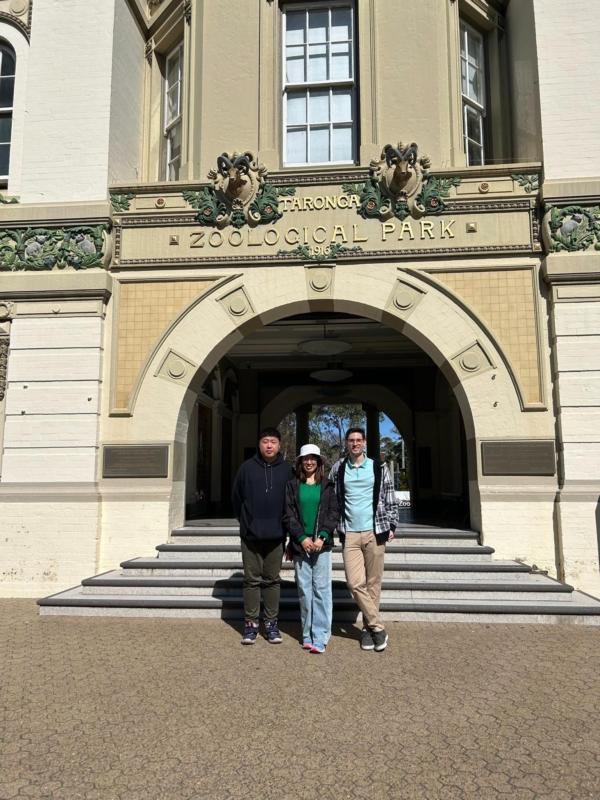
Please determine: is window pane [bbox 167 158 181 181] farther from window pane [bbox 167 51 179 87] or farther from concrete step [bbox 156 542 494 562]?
concrete step [bbox 156 542 494 562]

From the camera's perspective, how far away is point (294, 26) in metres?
9.70

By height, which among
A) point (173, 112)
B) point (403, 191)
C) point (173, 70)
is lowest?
point (403, 191)

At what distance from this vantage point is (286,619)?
6371 mm

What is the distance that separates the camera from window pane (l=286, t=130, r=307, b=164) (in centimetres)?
943

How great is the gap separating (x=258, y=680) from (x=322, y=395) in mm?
11714

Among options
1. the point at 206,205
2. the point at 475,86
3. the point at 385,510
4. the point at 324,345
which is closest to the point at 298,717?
the point at 385,510

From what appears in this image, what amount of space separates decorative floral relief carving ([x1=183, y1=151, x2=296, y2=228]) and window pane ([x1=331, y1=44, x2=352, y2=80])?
7.14 ft

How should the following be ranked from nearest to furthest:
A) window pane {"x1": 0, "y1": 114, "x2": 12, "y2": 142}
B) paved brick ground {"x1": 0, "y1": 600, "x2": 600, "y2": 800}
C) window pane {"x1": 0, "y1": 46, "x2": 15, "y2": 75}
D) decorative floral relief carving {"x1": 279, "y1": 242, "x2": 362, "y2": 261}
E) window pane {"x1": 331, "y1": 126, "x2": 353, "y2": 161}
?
paved brick ground {"x1": 0, "y1": 600, "x2": 600, "y2": 800}
decorative floral relief carving {"x1": 279, "y1": 242, "x2": 362, "y2": 261}
window pane {"x1": 331, "y1": 126, "x2": 353, "y2": 161}
window pane {"x1": 0, "y1": 114, "x2": 12, "y2": 142}
window pane {"x1": 0, "y1": 46, "x2": 15, "y2": 75}

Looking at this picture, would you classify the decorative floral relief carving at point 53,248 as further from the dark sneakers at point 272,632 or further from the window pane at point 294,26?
the dark sneakers at point 272,632

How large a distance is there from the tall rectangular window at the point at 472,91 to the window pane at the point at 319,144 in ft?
7.23

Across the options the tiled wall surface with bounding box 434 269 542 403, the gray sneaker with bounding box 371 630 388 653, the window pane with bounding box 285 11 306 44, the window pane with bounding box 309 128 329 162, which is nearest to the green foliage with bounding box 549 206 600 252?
the tiled wall surface with bounding box 434 269 542 403

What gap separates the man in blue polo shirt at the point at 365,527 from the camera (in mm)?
5418

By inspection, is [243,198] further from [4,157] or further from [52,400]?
[4,157]

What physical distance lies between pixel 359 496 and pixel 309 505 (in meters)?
0.45
